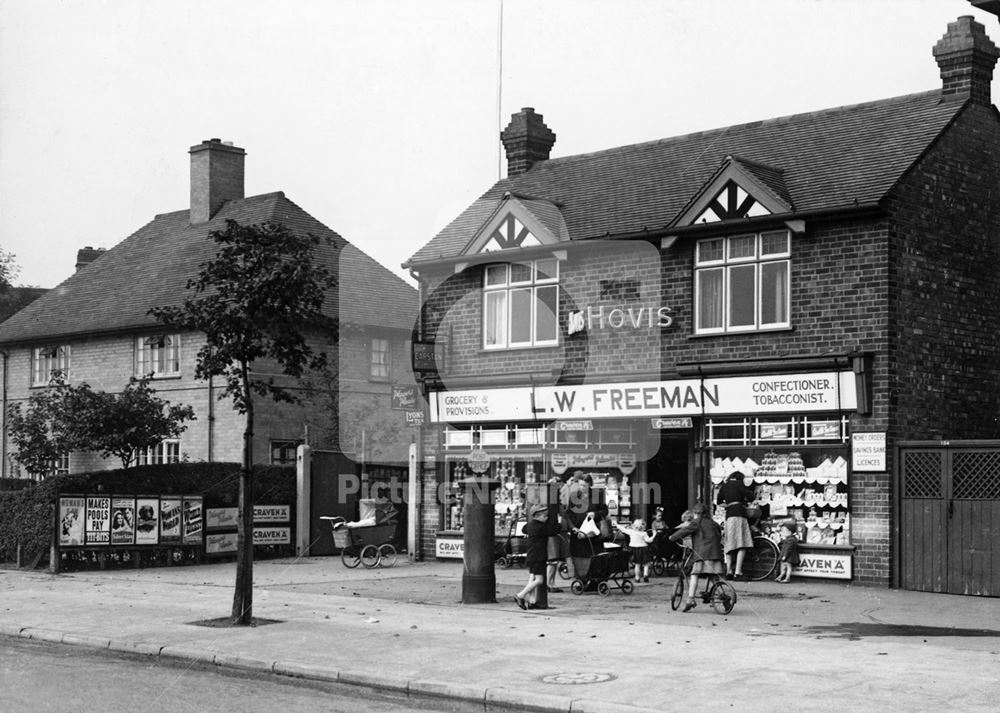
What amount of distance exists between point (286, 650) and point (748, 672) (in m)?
4.91

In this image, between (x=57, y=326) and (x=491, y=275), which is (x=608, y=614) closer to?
(x=491, y=275)

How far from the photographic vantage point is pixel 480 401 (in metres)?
27.7

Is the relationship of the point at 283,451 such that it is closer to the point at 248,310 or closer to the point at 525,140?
the point at 525,140

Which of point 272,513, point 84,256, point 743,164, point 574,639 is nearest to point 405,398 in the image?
point 272,513

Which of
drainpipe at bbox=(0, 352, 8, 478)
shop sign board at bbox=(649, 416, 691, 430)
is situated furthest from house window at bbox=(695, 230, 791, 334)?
drainpipe at bbox=(0, 352, 8, 478)

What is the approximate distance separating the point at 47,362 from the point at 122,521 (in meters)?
20.2

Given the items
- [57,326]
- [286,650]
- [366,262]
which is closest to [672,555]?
[286,650]

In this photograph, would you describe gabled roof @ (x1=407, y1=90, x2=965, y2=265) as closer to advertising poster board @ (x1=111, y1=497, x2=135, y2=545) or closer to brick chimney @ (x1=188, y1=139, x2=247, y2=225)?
advertising poster board @ (x1=111, y1=497, x2=135, y2=545)

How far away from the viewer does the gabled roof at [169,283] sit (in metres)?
41.8

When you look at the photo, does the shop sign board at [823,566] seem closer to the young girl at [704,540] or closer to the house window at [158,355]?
the young girl at [704,540]

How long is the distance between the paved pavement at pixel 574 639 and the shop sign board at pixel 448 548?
460 centimetres

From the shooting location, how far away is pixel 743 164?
23781 mm

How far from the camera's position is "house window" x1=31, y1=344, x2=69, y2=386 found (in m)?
44.0

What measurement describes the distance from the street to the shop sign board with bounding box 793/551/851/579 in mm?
11880
